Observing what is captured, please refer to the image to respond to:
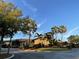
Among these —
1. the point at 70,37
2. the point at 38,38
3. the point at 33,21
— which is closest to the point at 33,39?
the point at 38,38

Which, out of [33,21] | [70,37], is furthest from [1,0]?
[70,37]

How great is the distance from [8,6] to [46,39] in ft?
230

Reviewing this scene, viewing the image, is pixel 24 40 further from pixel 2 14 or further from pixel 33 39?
pixel 2 14

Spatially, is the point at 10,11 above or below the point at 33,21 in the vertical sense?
below

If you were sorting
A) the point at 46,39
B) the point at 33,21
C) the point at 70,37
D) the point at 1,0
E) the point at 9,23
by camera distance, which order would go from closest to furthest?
the point at 1,0 → the point at 9,23 → the point at 33,21 → the point at 46,39 → the point at 70,37

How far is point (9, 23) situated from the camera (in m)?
33.7

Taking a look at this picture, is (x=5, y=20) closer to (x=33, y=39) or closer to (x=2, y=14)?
(x=2, y=14)

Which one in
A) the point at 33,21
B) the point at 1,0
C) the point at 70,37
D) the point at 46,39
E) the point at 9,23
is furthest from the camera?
the point at 70,37

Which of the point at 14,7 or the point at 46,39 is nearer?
the point at 14,7

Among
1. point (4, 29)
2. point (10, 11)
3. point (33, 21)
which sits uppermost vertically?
point (33, 21)

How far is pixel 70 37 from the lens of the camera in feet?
527

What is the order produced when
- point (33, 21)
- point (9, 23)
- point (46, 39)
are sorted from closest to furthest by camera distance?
→ point (9, 23), point (33, 21), point (46, 39)

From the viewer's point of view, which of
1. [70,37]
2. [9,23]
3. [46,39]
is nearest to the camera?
[9,23]

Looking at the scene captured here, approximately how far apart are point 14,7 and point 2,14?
4.44 meters
